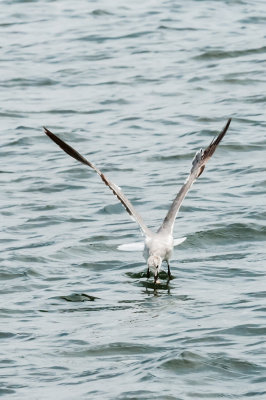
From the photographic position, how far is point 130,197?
16.4 m

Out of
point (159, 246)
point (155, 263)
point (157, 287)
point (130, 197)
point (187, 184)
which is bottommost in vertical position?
point (130, 197)

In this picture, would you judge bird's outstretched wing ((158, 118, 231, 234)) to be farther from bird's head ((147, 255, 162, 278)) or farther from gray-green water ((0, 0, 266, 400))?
gray-green water ((0, 0, 266, 400))

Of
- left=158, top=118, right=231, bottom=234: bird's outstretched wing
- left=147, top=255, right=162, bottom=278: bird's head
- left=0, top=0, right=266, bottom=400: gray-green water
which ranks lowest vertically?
left=0, top=0, right=266, bottom=400: gray-green water

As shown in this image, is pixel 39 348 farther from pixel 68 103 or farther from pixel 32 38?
pixel 32 38

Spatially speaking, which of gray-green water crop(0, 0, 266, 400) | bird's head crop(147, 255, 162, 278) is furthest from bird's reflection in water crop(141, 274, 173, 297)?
Answer: bird's head crop(147, 255, 162, 278)

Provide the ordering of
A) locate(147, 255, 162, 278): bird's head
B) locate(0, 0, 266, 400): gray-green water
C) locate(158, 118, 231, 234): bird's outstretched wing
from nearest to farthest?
locate(0, 0, 266, 400): gray-green water → locate(147, 255, 162, 278): bird's head → locate(158, 118, 231, 234): bird's outstretched wing

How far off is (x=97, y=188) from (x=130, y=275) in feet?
13.3

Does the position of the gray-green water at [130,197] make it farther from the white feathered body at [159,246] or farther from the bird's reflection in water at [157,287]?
the white feathered body at [159,246]

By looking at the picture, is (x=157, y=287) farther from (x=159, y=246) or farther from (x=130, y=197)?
(x=130, y=197)

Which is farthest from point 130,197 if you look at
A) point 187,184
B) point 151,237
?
point 151,237

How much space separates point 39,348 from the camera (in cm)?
1079

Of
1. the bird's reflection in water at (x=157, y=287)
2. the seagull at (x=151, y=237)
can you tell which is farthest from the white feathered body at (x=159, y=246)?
the bird's reflection in water at (x=157, y=287)

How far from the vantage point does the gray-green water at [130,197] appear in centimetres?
1041

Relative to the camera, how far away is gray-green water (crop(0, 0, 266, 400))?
410 inches
